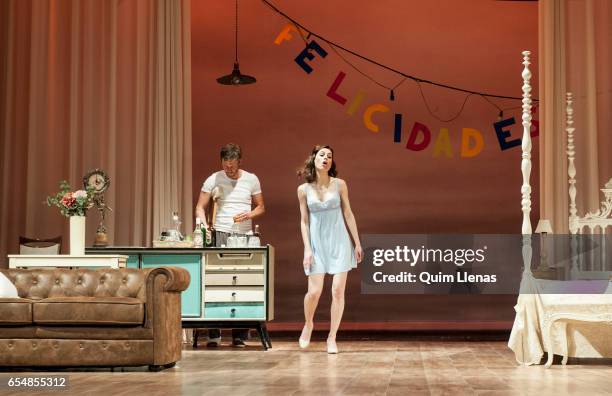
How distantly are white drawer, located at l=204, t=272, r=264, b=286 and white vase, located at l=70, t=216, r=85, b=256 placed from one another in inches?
38.0

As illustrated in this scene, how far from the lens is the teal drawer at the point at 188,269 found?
6.31 meters

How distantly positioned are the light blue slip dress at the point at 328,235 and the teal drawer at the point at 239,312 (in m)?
0.50

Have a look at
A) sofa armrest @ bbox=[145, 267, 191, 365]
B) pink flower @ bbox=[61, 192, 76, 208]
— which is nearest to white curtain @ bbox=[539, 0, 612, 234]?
sofa armrest @ bbox=[145, 267, 191, 365]

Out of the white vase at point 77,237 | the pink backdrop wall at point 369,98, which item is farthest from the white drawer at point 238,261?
the pink backdrop wall at point 369,98

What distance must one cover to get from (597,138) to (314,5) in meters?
4.46

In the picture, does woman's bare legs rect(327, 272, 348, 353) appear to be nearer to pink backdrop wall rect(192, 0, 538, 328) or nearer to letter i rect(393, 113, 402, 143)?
pink backdrop wall rect(192, 0, 538, 328)

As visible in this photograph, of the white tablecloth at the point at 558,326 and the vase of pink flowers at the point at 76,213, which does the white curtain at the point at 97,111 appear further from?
the white tablecloth at the point at 558,326

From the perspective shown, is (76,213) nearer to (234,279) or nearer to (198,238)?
(198,238)

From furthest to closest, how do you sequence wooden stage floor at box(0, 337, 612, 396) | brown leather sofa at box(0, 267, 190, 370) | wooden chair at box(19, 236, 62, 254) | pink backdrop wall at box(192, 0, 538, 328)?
pink backdrop wall at box(192, 0, 538, 328), wooden chair at box(19, 236, 62, 254), brown leather sofa at box(0, 267, 190, 370), wooden stage floor at box(0, 337, 612, 396)

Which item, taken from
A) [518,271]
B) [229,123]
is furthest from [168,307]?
[518,271]

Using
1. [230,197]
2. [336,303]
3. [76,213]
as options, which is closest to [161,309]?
[76,213]

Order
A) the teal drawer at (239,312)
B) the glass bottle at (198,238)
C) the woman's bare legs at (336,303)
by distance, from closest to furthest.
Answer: the woman's bare legs at (336,303) → the teal drawer at (239,312) → the glass bottle at (198,238)

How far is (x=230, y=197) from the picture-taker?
663cm

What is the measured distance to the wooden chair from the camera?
265 inches
